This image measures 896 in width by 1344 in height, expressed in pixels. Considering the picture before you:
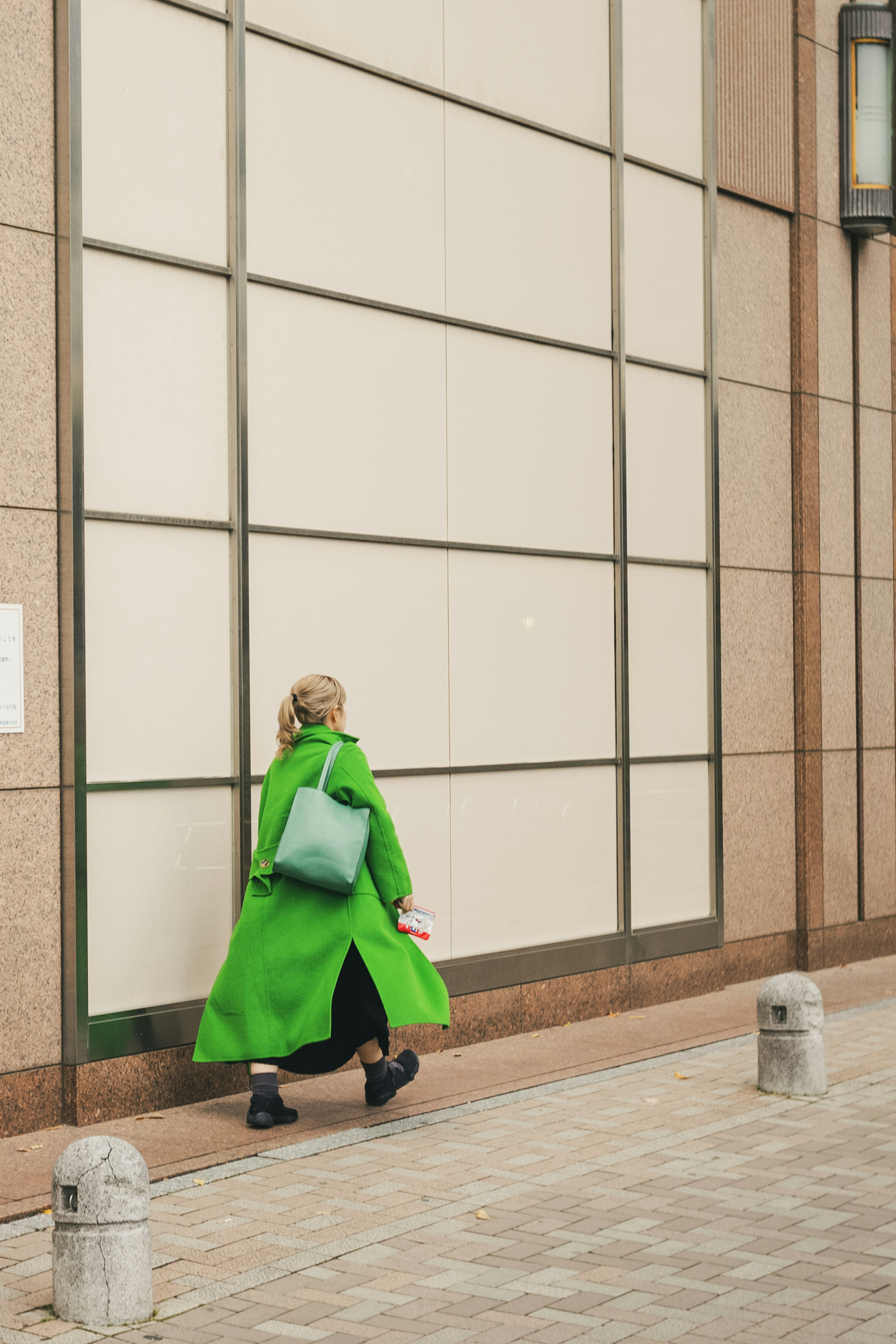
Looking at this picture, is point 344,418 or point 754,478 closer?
point 344,418

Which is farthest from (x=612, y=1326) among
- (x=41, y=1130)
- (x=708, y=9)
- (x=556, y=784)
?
(x=708, y=9)

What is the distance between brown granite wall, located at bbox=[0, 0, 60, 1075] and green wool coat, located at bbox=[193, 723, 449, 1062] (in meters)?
0.72

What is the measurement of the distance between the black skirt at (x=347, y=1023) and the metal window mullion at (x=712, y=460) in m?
4.15

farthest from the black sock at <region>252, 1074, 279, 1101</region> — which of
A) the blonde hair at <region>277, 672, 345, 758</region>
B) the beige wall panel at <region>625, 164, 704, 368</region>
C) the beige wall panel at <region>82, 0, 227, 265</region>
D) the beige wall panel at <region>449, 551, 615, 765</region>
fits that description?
the beige wall panel at <region>625, 164, 704, 368</region>

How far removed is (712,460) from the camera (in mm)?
10406

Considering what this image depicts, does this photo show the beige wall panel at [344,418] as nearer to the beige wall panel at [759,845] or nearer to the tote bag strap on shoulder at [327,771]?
the tote bag strap on shoulder at [327,771]

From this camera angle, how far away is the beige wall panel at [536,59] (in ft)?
28.9

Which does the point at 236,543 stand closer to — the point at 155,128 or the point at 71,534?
the point at 71,534

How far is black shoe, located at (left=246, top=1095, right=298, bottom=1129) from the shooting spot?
21.7ft

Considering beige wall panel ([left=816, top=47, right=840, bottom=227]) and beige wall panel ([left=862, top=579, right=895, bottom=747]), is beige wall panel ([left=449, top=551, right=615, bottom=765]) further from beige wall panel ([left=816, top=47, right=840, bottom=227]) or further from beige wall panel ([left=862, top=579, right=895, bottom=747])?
beige wall panel ([left=816, top=47, right=840, bottom=227])

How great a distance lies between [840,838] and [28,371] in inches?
281

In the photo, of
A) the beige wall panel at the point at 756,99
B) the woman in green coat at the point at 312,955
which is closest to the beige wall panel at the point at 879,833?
the beige wall panel at the point at 756,99

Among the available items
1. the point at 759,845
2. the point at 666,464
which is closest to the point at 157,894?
the point at 666,464

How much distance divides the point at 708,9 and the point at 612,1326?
8.66m
